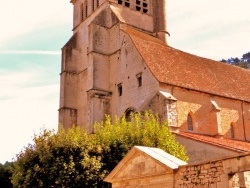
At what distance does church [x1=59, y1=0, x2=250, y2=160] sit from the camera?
23.3 meters

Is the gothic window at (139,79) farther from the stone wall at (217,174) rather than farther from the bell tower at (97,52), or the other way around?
the stone wall at (217,174)

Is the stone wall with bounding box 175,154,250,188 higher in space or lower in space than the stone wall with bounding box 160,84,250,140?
lower

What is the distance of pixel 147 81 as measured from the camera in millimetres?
23844

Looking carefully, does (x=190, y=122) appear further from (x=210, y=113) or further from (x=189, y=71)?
(x=189, y=71)

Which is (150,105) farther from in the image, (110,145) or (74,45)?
(74,45)

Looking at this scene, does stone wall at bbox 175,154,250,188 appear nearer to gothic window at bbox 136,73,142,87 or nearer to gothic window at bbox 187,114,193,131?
gothic window at bbox 187,114,193,131

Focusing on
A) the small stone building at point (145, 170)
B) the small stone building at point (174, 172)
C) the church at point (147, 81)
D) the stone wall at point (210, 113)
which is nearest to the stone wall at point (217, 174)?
the small stone building at point (174, 172)

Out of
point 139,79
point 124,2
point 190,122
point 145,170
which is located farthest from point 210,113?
point 145,170

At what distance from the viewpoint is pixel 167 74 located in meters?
24.3

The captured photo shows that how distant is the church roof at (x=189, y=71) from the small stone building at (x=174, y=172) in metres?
11.9

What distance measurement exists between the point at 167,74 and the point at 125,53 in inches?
172

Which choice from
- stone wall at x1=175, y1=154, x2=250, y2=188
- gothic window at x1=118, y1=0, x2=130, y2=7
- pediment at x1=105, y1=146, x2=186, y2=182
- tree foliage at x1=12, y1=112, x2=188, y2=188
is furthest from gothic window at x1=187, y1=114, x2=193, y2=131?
stone wall at x1=175, y1=154, x2=250, y2=188

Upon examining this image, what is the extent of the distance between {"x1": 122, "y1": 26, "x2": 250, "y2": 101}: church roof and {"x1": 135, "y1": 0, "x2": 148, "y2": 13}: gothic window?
479 centimetres

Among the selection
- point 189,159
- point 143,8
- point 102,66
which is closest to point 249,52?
point 143,8
